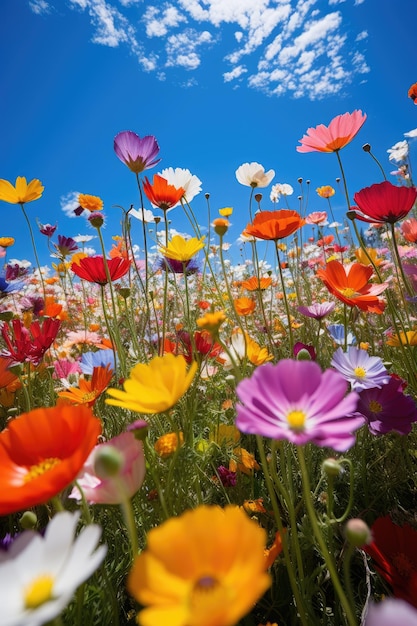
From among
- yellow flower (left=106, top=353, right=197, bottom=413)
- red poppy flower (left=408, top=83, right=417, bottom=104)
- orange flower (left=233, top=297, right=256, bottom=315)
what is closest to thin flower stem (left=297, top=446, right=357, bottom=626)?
yellow flower (left=106, top=353, right=197, bottom=413)

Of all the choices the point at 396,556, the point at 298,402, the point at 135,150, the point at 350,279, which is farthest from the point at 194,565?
the point at 135,150

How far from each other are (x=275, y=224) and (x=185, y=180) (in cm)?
62

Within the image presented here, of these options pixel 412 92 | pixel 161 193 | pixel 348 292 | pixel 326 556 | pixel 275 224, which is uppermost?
pixel 412 92

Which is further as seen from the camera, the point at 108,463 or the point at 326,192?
the point at 326,192

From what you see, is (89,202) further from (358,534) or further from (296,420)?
(358,534)

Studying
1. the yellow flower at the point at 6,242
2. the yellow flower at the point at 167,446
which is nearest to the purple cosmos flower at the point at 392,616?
the yellow flower at the point at 167,446

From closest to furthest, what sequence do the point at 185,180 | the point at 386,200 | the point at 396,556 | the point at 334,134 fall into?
the point at 396,556 → the point at 386,200 → the point at 334,134 → the point at 185,180

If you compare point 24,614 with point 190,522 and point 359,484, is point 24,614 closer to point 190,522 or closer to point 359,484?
point 190,522

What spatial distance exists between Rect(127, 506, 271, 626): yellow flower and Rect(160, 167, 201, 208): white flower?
117cm

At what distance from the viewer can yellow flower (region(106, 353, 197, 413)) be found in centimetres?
44

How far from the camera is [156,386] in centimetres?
47

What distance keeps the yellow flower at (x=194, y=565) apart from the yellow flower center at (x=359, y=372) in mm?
579

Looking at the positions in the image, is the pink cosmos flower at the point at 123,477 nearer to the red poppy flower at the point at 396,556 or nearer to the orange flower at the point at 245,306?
the red poppy flower at the point at 396,556

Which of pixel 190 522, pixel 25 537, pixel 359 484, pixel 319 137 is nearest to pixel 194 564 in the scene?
pixel 190 522
